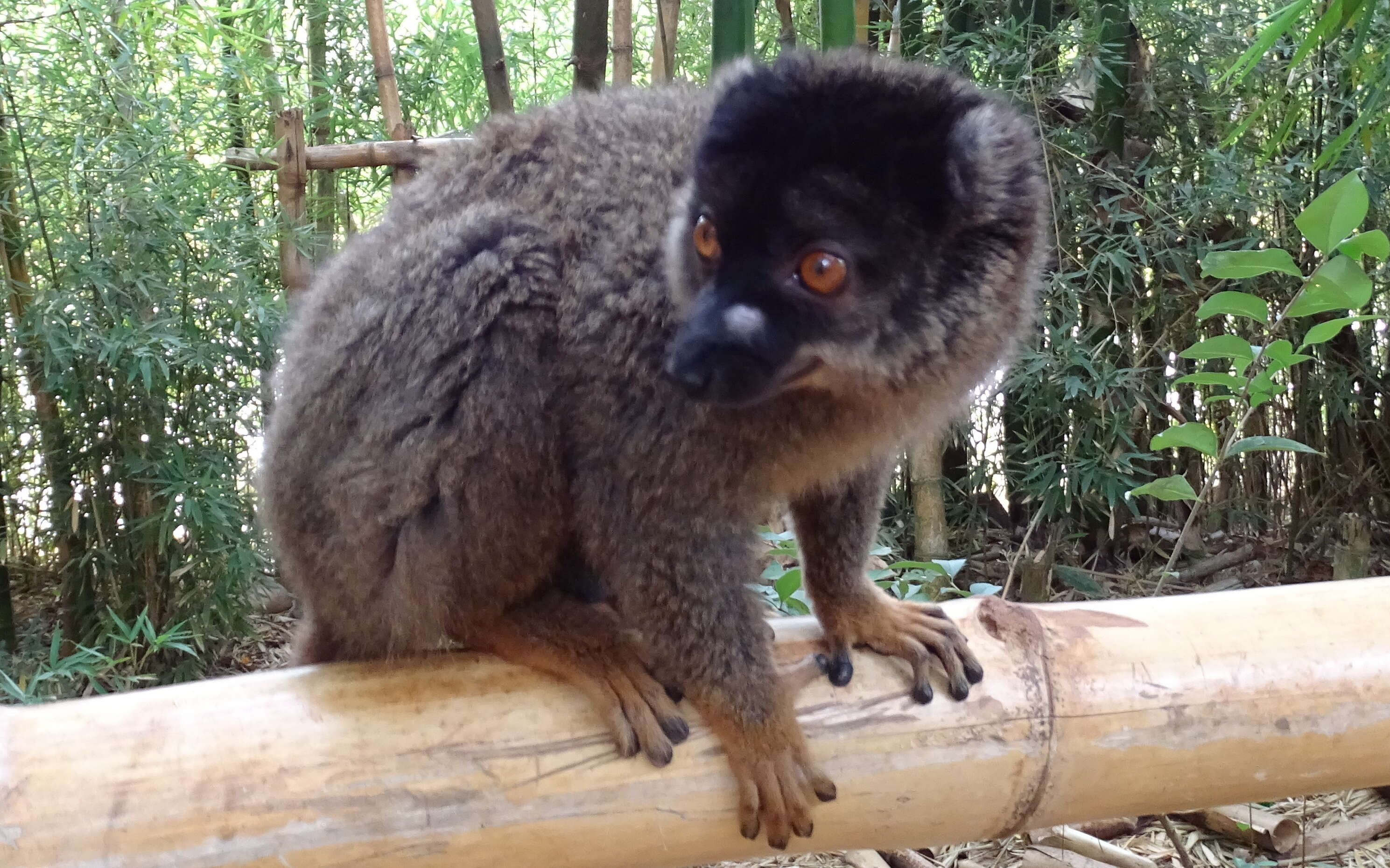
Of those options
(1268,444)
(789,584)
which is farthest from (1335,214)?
(789,584)

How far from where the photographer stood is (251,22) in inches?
185

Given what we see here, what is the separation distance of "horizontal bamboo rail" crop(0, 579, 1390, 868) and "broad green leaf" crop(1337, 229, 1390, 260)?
0.74 m

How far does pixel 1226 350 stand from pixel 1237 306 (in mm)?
107

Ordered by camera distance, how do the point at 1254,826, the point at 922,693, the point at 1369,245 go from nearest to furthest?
the point at 922,693, the point at 1369,245, the point at 1254,826

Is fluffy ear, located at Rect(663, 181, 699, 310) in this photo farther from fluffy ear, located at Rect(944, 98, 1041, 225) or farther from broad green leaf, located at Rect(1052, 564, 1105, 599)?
broad green leaf, located at Rect(1052, 564, 1105, 599)

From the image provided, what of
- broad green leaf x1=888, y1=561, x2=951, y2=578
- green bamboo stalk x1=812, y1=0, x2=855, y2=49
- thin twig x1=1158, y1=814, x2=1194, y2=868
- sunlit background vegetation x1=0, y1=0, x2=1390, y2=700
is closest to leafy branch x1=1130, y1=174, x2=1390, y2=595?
broad green leaf x1=888, y1=561, x2=951, y2=578

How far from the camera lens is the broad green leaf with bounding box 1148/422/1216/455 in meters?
2.62

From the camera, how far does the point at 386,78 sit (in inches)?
169

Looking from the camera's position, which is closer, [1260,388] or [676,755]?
[676,755]

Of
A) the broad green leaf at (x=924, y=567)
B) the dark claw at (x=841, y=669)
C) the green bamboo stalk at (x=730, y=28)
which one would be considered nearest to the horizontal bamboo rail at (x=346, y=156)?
the green bamboo stalk at (x=730, y=28)

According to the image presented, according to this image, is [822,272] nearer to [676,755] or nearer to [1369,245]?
[676,755]

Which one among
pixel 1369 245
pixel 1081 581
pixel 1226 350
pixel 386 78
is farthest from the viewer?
pixel 1081 581

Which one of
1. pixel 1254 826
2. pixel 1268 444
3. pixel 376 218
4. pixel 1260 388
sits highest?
pixel 376 218

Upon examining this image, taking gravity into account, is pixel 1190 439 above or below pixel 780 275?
below
